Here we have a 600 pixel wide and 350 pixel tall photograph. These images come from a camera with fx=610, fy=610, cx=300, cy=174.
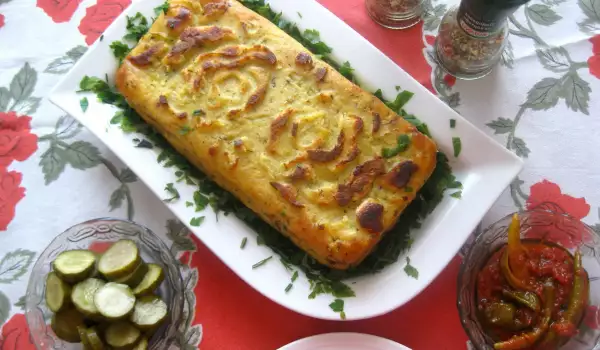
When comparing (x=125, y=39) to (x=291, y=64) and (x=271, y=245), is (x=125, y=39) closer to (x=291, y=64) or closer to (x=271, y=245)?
(x=291, y=64)

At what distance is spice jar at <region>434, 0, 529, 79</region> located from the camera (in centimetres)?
208

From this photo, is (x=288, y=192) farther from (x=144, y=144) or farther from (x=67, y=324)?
(x=67, y=324)

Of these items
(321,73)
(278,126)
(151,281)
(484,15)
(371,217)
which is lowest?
(151,281)

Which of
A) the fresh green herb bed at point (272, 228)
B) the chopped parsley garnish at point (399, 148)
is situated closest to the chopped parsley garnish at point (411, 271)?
the fresh green herb bed at point (272, 228)

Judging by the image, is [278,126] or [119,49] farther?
[119,49]

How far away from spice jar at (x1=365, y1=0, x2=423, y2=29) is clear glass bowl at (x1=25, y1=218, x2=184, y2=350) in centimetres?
120

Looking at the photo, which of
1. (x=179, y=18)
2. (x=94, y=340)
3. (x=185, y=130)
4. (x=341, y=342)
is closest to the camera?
(x=94, y=340)

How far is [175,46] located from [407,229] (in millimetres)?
1024

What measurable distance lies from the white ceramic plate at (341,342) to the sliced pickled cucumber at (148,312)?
0.40 metres

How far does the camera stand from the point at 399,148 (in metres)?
1.97

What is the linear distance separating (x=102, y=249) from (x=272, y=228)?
23.8 inches

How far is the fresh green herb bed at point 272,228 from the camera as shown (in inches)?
78.6

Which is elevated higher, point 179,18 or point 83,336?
point 179,18

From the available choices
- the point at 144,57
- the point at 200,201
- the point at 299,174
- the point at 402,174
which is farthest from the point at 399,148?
the point at 144,57
